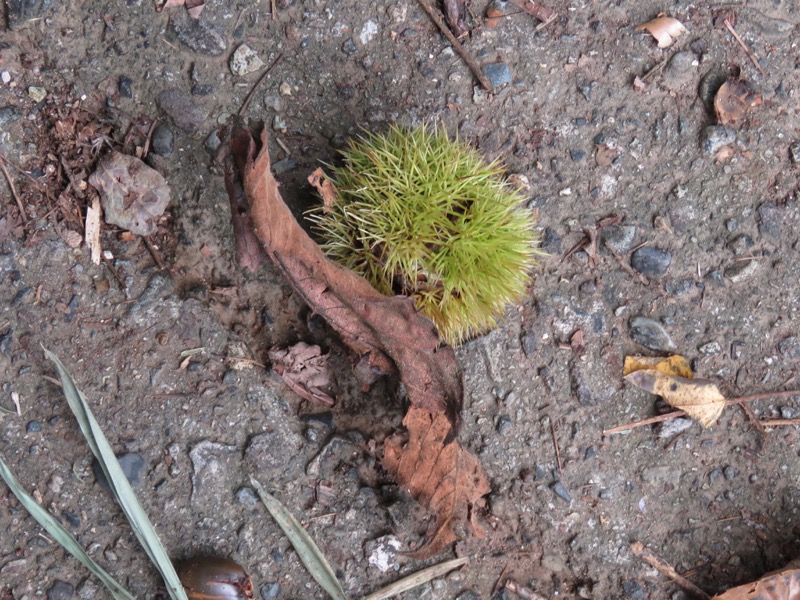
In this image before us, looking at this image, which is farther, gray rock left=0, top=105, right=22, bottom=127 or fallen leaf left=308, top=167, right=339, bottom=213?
gray rock left=0, top=105, right=22, bottom=127

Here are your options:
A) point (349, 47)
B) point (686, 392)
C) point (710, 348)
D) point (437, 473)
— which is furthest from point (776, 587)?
point (349, 47)

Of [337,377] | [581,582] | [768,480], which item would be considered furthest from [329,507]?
[768,480]

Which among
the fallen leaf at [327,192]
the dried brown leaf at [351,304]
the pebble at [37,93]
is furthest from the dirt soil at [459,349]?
the fallen leaf at [327,192]

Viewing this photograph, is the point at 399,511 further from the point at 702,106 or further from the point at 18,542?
the point at 702,106

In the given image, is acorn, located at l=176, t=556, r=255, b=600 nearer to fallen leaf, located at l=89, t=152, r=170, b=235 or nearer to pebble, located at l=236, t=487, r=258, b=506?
pebble, located at l=236, t=487, r=258, b=506

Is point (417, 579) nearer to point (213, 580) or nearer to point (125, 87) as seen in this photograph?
point (213, 580)

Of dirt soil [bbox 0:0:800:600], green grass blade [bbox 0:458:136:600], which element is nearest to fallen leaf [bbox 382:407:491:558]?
dirt soil [bbox 0:0:800:600]
